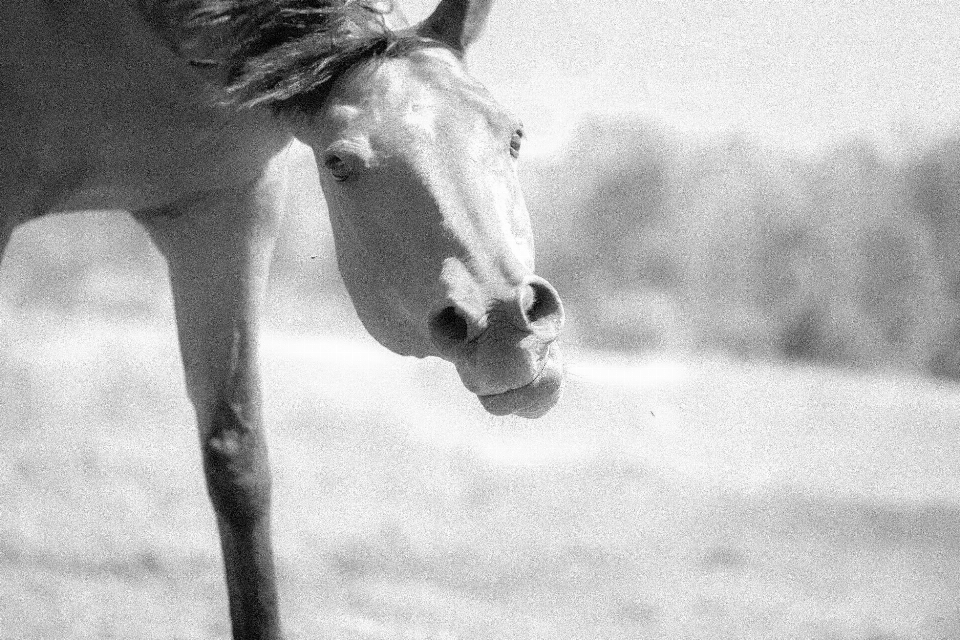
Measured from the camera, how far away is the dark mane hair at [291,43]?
1409mm

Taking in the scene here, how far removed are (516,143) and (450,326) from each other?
11.2 inches

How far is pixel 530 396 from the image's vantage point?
1.24 m

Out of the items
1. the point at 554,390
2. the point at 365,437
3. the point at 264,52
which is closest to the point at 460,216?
the point at 554,390

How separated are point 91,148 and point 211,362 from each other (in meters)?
0.53

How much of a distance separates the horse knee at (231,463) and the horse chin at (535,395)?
0.93 m

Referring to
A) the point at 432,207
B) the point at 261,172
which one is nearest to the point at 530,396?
the point at 432,207

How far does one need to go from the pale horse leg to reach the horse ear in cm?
60

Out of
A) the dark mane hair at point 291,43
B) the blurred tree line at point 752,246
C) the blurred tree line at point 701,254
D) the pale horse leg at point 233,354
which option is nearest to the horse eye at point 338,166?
the dark mane hair at point 291,43

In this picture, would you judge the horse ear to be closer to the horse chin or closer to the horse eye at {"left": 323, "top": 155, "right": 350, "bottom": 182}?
the horse eye at {"left": 323, "top": 155, "right": 350, "bottom": 182}

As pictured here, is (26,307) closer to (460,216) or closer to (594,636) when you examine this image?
(594,636)

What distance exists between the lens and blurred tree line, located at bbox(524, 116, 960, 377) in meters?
7.73

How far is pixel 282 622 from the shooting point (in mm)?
2070

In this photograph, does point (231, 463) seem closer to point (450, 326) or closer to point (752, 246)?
point (450, 326)

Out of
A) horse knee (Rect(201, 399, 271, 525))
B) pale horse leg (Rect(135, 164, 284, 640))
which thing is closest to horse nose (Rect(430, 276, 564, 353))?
pale horse leg (Rect(135, 164, 284, 640))
